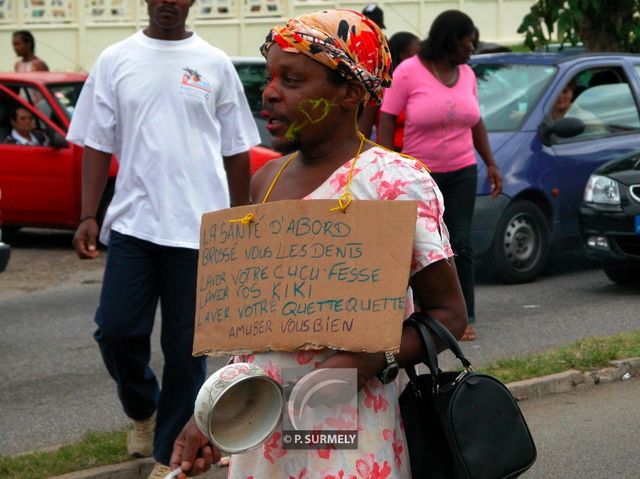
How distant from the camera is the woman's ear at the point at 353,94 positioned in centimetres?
310

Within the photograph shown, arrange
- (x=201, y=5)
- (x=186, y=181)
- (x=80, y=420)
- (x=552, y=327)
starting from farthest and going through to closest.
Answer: (x=201, y=5), (x=552, y=327), (x=80, y=420), (x=186, y=181)

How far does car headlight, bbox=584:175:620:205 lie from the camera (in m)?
10.4

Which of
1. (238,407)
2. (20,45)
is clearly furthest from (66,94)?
(238,407)

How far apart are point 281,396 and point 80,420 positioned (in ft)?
13.5

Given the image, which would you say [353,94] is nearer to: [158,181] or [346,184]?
[346,184]

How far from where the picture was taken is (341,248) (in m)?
2.96

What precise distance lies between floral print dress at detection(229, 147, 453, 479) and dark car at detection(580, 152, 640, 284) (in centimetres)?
745

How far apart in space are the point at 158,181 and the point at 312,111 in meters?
2.16

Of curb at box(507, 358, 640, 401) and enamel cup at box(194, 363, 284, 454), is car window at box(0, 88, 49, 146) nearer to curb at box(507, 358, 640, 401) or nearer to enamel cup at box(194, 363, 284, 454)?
curb at box(507, 358, 640, 401)

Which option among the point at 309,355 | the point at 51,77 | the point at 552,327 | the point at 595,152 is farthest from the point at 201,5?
the point at 309,355

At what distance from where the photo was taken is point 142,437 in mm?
5742

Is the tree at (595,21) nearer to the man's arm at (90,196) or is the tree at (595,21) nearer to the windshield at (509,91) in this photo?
the windshield at (509,91)

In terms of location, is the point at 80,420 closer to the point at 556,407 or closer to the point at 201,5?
the point at 556,407

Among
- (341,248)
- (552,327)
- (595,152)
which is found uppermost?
(341,248)
